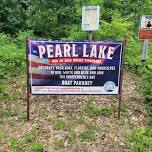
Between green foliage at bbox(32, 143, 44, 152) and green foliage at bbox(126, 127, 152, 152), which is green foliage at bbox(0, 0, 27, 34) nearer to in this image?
green foliage at bbox(32, 143, 44, 152)

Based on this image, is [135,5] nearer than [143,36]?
No

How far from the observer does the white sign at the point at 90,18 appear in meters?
8.49

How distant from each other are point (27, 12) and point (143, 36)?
4558 millimetres

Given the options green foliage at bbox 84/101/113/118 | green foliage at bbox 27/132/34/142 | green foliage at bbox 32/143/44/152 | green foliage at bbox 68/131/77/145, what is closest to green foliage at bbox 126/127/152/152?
green foliage at bbox 84/101/113/118

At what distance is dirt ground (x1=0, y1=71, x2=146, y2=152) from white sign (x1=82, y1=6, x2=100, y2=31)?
5.25 feet

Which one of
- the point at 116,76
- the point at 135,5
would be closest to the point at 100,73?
the point at 116,76

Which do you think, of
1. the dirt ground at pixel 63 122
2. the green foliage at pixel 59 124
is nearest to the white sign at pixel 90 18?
the dirt ground at pixel 63 122

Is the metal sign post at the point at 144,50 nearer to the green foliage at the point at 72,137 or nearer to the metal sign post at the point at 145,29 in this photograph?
the metal sign post at the point at 145,29

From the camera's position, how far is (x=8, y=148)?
583 cm

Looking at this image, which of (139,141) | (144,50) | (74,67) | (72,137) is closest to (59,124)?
(72,137)

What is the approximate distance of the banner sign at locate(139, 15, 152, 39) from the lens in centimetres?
854

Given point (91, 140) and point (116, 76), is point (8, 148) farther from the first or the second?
point (116, 76)

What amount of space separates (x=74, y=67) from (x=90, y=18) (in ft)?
8.37

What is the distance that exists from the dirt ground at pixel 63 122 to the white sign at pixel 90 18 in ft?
5.25
